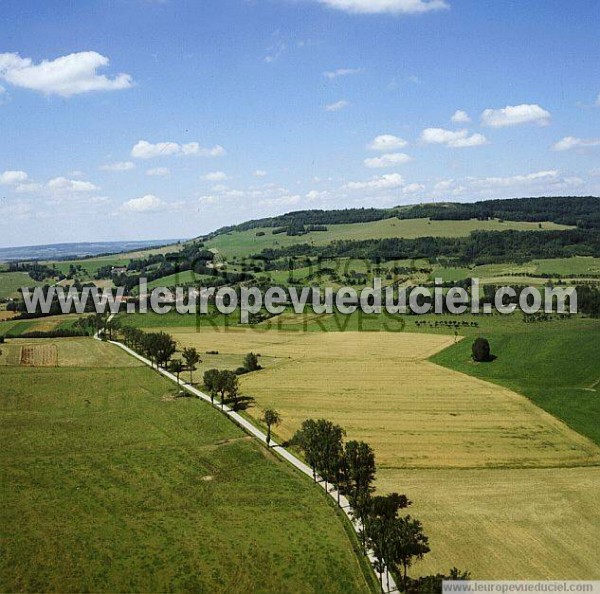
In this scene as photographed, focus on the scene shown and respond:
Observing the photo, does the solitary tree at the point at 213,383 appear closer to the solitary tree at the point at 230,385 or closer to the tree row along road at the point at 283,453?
the solitary tree at the point at 230,385

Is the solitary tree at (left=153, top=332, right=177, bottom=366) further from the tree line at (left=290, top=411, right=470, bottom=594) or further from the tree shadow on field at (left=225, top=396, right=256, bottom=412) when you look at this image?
the tree line at (left=290, top=411, right=470, bottom=594)

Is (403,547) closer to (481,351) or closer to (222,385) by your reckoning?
(222,385)

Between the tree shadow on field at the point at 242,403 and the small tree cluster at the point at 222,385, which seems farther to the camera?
the tree shadow on field at the point at 242,403

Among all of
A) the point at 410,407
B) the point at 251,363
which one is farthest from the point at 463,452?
the point at 251,363

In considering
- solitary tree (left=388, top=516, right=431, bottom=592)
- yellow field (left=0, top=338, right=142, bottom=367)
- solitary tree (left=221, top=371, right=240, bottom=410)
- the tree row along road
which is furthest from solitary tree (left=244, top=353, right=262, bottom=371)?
solitary tree (left=388, top=516, right=431, bottom=592)

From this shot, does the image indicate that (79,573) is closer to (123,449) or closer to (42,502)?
(42,502)

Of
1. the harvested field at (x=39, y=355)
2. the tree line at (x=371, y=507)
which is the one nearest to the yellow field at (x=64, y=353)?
the harvested field at (x=39, y=355)

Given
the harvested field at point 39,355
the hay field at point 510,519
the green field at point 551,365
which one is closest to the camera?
the hay field at point 510,519
